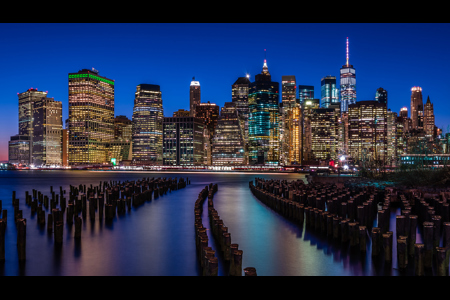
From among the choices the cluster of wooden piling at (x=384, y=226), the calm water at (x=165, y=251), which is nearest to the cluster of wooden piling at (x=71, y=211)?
the calm water at (x=165, y=251)

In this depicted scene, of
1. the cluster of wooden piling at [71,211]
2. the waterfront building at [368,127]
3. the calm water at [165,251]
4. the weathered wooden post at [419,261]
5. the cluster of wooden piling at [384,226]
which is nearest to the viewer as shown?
the weathered wooden post at [419,261]

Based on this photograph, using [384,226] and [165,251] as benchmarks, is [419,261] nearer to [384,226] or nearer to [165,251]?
[384,226]

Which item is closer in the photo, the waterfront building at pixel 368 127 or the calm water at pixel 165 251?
the calm water at pixel 165 251

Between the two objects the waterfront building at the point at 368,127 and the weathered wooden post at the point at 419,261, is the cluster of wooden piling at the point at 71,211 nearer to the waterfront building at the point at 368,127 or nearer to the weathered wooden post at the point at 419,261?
the weathered wooden post at the point at 419,261

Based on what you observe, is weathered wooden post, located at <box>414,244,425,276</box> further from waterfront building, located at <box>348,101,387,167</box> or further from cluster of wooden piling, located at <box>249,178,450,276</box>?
waterfront building, located at <box>348,101,387,167</box>

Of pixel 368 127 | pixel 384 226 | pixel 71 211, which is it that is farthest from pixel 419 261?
pixel 368 127

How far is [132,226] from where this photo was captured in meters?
21.1

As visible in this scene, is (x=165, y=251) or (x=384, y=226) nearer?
(x=384, y=226)

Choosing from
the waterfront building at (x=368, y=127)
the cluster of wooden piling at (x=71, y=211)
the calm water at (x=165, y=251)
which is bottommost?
the calm water at (x=165, y=251)

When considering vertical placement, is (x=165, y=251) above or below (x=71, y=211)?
below
